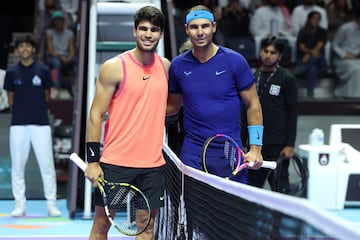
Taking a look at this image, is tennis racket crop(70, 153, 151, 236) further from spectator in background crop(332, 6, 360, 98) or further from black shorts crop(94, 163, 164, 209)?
spectator in background crop(332, 6, 360, 98)

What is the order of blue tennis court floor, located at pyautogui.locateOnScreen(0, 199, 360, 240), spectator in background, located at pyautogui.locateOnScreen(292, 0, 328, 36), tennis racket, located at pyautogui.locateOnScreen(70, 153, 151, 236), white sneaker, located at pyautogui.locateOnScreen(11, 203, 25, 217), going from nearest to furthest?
tennis racket, located at pyautogui.locateOnScreen(70, 153, 151, 236) → blue tennis court floor, located at pyautogui.locateOnScreen(0, 199, 360, 240) → white sneaker, located at pyautogui.locateOnScreen(11, 203, 25, 217) → spectator in background, located at pyautogui.locateOnScreen(292, 0, 328, 36)

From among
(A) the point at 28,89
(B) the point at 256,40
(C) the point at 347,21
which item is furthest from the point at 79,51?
(C) the point at 347,21

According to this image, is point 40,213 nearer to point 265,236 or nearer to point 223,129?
point 223,129

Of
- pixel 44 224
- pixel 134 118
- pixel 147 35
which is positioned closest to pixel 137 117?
pixel 134 118

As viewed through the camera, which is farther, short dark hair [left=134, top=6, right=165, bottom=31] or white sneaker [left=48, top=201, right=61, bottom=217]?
white sneaker [left=48, top=201, right=61, bottom=217]

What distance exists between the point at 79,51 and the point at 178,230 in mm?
6139

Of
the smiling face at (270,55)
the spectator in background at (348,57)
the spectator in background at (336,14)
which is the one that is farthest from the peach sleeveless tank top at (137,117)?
the spectator in background at (336,14)

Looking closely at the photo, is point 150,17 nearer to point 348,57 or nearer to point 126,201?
point 126,201

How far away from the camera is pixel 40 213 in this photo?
1292cm

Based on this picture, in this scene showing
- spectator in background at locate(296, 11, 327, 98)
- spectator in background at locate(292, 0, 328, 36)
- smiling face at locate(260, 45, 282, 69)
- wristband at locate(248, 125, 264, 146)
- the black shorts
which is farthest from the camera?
spectator in background at locate(292, 0, 328, 36)

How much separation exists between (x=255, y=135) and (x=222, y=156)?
0.94 feet

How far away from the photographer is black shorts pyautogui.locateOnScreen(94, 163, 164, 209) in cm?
768

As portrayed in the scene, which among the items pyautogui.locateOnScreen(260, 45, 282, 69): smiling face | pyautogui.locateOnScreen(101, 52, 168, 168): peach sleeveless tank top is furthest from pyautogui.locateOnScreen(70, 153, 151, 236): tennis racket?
pyautogui.locateOnScreen(260, 45, 282, 69): smiling face

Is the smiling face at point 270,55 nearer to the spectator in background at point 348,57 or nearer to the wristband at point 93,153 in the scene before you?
the wristband at point 93,153
